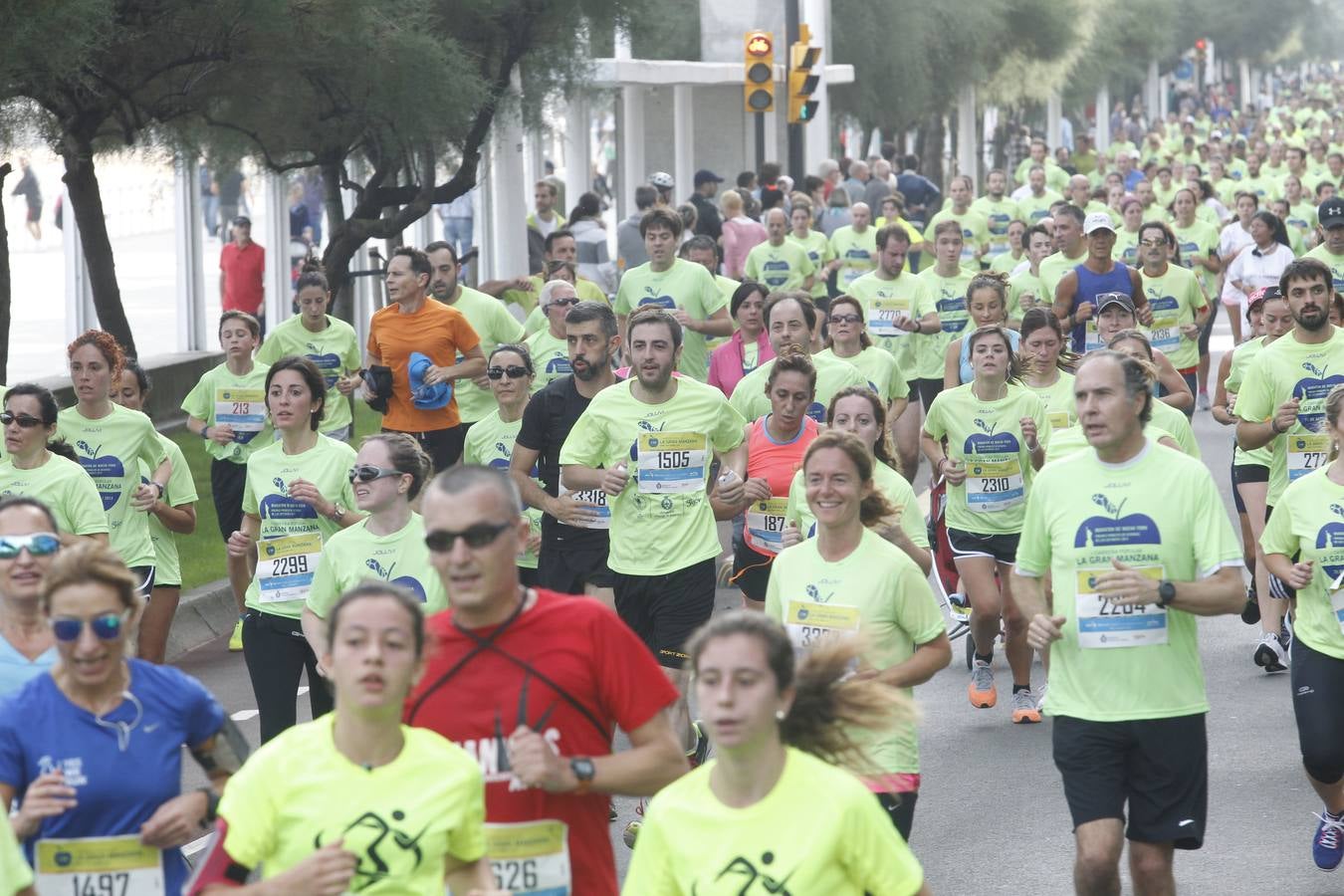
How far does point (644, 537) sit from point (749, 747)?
15.3 ft

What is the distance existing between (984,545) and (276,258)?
14.5 metres

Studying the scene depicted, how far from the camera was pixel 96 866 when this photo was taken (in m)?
5.09

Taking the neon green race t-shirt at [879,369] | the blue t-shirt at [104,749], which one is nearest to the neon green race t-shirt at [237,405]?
the neon green race t-shirt at [879,369]

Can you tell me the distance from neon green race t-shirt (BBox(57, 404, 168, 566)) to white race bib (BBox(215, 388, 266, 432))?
6.80 ft

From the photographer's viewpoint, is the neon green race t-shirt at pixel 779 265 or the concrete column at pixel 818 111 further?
the concrete column at pixel 818 111

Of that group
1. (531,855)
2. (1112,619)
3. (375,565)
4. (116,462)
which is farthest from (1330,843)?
(116,462)

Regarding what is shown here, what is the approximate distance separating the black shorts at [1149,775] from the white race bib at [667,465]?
9.16ft

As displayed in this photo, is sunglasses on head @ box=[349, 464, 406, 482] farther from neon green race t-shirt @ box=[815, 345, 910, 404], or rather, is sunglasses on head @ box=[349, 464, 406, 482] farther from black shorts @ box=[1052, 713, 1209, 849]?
neon green race t-shirt @ box=[815, 345, 910, 404]

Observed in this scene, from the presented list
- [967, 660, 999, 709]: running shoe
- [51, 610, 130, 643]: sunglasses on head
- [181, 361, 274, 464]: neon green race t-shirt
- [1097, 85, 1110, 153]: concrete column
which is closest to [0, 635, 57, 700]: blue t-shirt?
[51, 610, 130, 643]: sunglasses on head

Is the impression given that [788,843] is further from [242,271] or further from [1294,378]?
[242,271]

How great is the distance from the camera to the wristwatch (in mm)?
4676

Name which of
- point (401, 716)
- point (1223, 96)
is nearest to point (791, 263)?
point (401, 716)

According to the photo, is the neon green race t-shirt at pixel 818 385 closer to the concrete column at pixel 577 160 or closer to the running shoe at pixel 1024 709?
the running shoe at pixel 1024 709

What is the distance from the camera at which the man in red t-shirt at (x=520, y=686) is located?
4.72 metres
